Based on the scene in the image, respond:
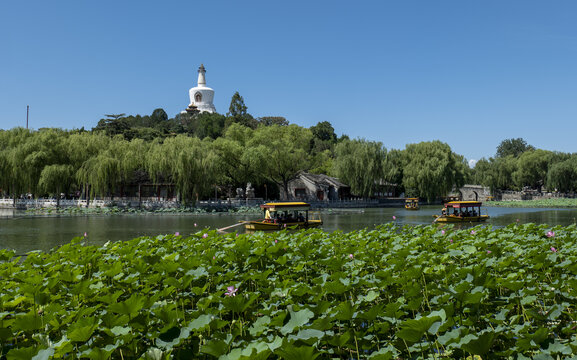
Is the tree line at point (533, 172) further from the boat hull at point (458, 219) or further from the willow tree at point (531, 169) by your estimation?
the boat hull at point (458, 219)

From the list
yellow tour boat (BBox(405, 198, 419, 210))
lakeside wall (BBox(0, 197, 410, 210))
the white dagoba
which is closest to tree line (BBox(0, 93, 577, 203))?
lakeside wall (BBox(0, 197, 410, 210))

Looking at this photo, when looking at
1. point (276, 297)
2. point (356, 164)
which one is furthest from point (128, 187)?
point (276, 297)

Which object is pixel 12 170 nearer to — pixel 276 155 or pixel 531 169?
pixel 276 155

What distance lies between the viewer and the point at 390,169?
48.1 meters

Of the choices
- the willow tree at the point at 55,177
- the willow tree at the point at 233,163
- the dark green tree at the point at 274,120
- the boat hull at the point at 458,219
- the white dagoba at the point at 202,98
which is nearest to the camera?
the boat hull at the point at 458,219

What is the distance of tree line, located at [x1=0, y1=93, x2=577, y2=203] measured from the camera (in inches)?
1303

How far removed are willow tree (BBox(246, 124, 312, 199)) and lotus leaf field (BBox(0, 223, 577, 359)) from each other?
32116 mm

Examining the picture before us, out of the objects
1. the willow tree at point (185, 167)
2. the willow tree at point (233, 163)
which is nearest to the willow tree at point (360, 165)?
the willow tree at point (233, 163)

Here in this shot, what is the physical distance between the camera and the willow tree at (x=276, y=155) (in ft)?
131

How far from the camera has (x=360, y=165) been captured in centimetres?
4391

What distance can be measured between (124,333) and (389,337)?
2074mm

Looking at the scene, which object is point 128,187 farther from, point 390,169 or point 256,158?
point 390,169

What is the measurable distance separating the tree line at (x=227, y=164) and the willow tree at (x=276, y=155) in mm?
94

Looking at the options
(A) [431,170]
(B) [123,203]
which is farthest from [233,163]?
(A) [431,170]
